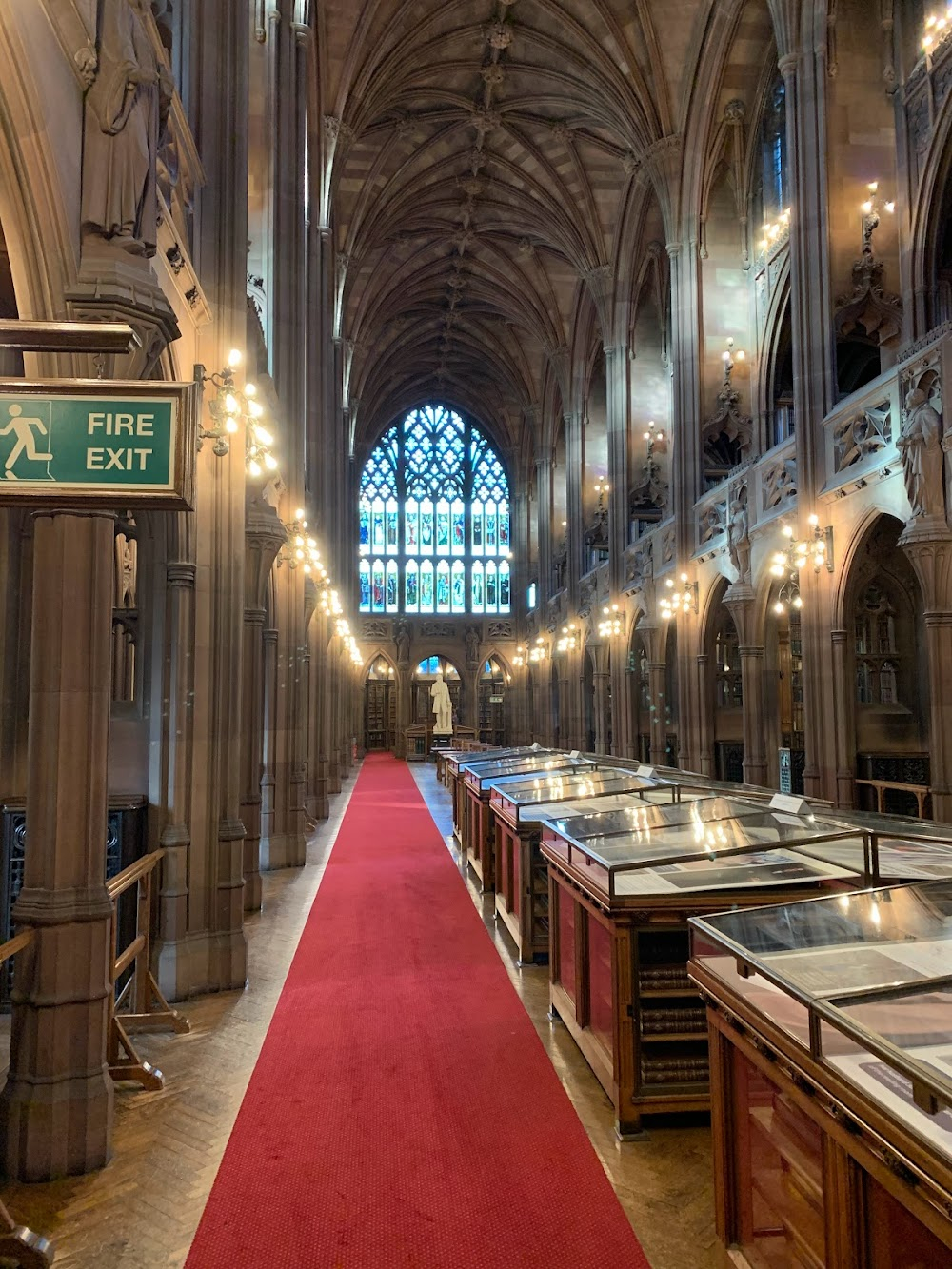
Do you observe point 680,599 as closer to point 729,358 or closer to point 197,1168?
point 729,358

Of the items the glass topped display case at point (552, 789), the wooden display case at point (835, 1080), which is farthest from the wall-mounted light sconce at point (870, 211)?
the wooden display case at point (835, 1080)

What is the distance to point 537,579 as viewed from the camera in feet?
107

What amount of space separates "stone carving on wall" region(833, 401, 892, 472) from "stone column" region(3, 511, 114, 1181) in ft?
29.8

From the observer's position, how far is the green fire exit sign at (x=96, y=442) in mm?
2740

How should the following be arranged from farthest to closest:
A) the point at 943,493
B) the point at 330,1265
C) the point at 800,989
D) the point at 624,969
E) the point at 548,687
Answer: the point at 548,687
the point at 943,493
the point at 624,969
the point at 330,1265
the point at 800,989

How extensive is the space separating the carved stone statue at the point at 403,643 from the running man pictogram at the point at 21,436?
3464 cm

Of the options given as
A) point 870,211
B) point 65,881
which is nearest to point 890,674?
point 870,211

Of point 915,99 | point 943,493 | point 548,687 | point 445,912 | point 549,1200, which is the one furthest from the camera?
point 548,687

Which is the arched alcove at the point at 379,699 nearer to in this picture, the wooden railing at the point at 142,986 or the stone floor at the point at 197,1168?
the wooden railing at the point at 142,986

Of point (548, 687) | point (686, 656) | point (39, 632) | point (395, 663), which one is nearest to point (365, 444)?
point (395, 663)

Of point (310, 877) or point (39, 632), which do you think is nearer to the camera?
point (39, 632)

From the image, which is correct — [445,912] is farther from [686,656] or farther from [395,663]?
[395,663]

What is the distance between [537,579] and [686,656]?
54.0ft

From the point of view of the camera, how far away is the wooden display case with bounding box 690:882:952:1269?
1686mm
